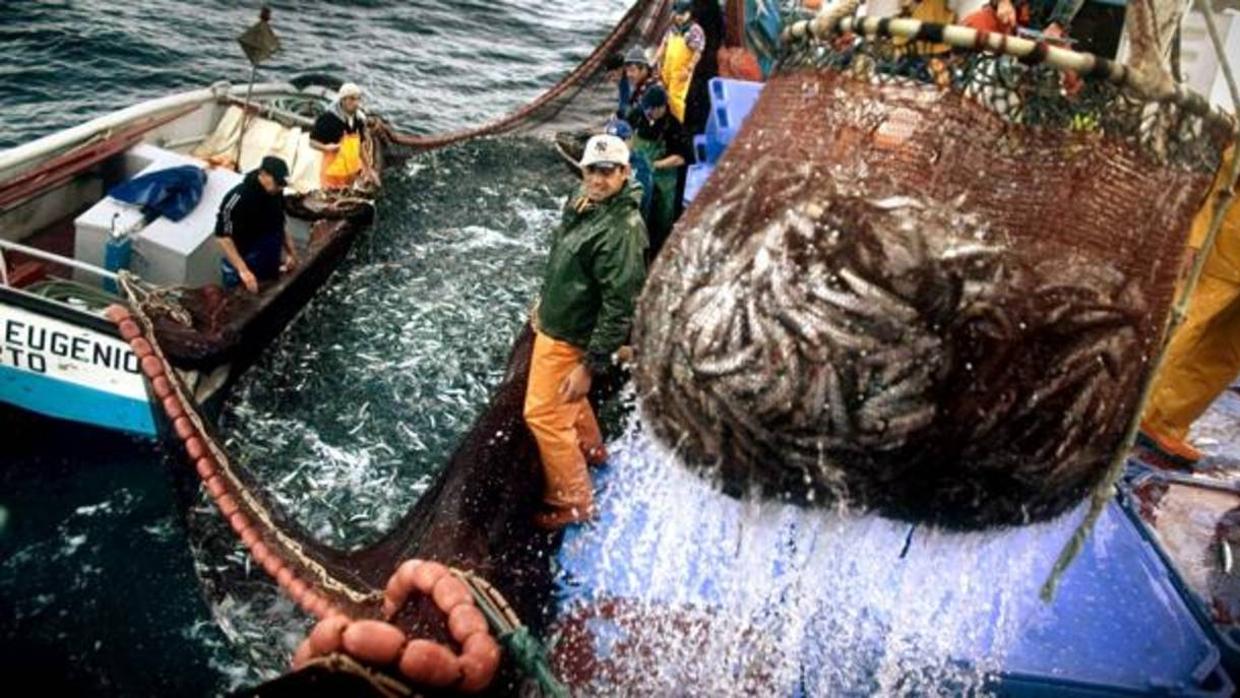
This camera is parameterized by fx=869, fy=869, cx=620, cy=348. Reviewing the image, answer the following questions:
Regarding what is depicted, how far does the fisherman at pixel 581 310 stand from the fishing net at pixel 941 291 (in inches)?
97.1

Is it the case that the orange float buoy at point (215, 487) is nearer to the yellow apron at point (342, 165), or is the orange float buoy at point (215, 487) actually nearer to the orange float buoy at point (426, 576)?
the orange float buoy at point (426, 576)

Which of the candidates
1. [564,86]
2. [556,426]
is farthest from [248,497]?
[564,86]

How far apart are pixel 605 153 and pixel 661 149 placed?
3.90m

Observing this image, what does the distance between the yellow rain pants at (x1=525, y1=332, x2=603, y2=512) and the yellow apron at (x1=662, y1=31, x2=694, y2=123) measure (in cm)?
483

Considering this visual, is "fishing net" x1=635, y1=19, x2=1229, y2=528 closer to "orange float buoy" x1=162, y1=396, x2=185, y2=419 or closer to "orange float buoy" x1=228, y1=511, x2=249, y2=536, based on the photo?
"orange float buoy" x1=228, y1=511, x2=249, y2=536

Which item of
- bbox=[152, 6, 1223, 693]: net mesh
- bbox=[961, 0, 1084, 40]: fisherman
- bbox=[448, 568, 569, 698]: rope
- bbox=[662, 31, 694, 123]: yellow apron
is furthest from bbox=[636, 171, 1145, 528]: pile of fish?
bbox=[662, 31, 694, 123]: yellow apron

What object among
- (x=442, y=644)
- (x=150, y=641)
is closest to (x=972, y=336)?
(x=442, y=644)

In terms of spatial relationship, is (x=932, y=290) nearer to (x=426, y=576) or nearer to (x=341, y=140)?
(x=426, y=576)

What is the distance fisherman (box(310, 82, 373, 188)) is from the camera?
343 inches

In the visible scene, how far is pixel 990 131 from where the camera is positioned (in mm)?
1744

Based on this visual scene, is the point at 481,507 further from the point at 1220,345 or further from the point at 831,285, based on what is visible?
the point at 1220,345

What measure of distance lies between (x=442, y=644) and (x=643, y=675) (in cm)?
134

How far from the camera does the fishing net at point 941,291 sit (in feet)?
5.49

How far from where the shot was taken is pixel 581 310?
455 cm
